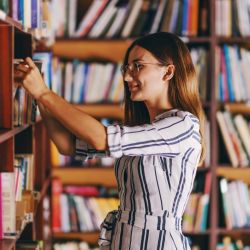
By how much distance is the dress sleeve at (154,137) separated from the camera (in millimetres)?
1521

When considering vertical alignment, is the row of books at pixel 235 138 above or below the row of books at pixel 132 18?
below

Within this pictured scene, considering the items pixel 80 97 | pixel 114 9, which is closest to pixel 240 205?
pixel 80 97

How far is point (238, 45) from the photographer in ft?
11.0

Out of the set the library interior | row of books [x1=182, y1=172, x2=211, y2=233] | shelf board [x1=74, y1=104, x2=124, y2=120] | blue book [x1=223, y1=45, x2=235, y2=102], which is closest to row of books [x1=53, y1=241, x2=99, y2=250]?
the library interior

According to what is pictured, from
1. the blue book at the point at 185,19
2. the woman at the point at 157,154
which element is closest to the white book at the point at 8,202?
the woman at the point at 157,154

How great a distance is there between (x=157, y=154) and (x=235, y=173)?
1.97 m

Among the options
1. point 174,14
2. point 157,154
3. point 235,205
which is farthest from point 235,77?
point 157,154

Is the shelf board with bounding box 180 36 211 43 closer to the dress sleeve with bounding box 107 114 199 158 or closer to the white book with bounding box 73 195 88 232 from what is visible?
the white book with bounding box 73 195 88 232

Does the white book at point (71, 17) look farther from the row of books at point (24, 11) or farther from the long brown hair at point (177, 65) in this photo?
the long brown hair at point (177, 65)

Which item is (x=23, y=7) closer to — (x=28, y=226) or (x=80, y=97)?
(x=28, y=226)

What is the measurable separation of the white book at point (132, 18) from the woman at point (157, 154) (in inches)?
57.7

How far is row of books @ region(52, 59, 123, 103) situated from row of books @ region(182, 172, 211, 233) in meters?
0.66

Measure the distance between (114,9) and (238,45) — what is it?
2.44 ft

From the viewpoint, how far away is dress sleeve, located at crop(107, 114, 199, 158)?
152cm
